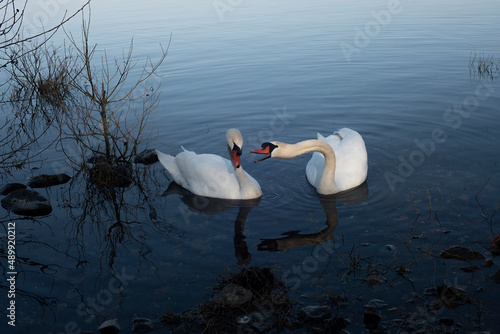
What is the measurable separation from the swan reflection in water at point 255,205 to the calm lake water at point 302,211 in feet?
0.13

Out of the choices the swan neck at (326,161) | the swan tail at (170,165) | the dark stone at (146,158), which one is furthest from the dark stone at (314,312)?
the dark stone at (146,158)

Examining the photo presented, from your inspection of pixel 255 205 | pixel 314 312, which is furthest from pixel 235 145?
pixel 314 312

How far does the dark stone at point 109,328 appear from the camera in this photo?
17.9 feet

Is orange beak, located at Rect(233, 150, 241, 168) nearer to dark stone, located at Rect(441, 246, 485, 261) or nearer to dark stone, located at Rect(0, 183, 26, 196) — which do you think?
dark stone, located at Rect(441, 246, 485, 261)

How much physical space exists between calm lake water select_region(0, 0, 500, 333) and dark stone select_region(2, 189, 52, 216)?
18 cm

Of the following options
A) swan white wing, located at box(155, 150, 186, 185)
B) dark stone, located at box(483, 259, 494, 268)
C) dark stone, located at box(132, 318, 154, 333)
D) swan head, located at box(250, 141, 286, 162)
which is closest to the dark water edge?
dark stone, located at box(483, 259, 494, 268)

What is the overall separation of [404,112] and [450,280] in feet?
24.4

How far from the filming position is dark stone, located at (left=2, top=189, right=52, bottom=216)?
839cm

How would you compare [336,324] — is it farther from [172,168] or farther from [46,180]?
[46,180]

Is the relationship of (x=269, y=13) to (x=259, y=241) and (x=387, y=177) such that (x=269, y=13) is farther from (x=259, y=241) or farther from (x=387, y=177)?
(x=259, y=241)

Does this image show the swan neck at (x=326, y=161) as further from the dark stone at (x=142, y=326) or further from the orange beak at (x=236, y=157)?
the dark stone at (x=142, y=326)

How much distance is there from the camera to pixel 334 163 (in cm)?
833

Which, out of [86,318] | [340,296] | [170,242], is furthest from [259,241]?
[86,318]

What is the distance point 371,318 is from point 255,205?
3.43 metres
